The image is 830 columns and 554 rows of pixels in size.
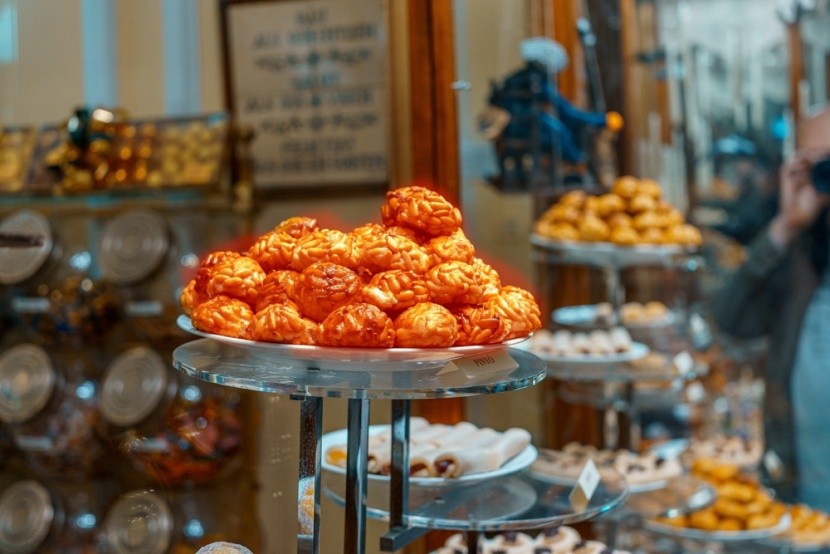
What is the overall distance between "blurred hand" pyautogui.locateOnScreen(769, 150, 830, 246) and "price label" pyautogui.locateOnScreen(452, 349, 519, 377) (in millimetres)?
2097

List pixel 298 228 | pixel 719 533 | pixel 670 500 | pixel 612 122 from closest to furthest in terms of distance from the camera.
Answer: pixel 298 228, pixel 670 500, pixel 719 533, pixel 612 122

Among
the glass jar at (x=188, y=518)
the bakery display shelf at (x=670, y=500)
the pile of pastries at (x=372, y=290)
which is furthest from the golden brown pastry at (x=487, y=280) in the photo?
the bakery display shelf at (x=670, y=500)

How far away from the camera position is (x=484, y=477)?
1.15 meters

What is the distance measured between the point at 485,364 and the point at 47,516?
1.54 metres

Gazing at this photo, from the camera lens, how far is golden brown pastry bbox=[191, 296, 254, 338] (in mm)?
896

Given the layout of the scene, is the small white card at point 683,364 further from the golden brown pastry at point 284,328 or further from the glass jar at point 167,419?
the golden brown pastry at point 284,328

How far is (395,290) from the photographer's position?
91cm

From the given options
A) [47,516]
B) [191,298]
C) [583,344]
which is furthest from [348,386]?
[47,516]

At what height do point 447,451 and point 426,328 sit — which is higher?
point 426,328

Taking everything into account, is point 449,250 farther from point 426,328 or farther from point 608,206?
point 608,206

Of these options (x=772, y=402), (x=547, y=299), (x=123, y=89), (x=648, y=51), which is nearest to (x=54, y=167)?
(x=123, y=89)

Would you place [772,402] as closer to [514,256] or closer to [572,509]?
[514,256]

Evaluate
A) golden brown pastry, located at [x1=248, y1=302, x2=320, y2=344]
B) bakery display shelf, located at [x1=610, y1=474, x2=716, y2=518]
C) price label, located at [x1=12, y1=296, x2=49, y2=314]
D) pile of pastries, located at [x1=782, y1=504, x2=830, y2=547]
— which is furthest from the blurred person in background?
golden brown pastry, located at [x1=248, y1=302, x2=320, y2=344]

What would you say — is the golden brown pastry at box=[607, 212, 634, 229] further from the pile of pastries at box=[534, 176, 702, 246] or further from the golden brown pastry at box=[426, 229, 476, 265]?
the golden brown pastry at box=[426, 229, 476, 265]
